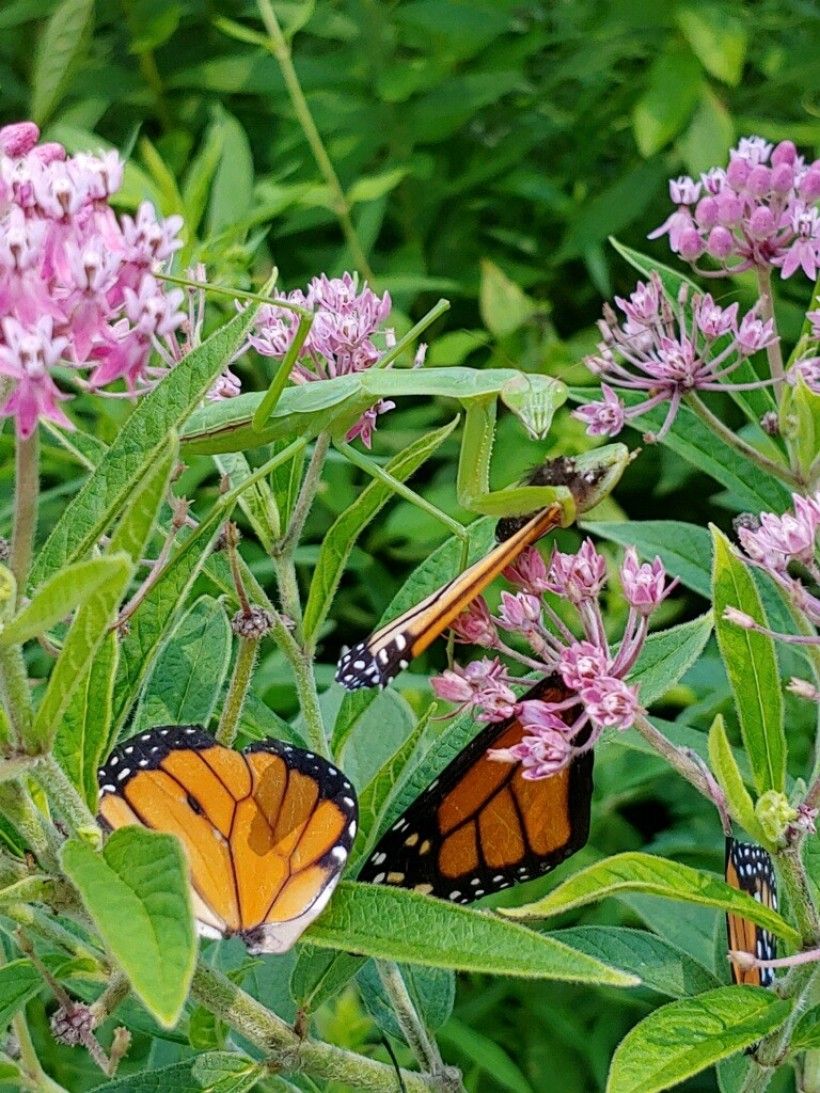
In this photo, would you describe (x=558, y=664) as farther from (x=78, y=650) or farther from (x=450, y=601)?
(x=78, y=650)

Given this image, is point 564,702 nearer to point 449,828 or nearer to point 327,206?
point 449,828

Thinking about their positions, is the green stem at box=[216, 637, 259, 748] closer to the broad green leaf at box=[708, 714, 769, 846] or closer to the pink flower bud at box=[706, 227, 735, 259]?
the broad green leaf at box=[708, 714, 769, 846]

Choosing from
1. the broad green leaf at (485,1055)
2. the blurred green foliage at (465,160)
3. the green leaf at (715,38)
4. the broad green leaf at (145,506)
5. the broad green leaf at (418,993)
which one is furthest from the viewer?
the green leaf at (715,38)

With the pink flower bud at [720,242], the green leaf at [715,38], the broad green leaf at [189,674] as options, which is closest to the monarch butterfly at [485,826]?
the broad green leaf at [189,674]

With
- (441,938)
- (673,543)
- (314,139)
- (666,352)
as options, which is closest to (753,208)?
(666,352)

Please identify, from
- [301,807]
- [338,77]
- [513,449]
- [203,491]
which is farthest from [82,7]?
[301,807]

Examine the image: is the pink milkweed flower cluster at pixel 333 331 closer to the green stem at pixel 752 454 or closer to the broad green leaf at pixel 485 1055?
the green stem at pixel 752 454
